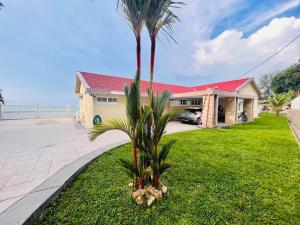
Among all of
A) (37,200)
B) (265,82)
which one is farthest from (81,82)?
(265,82)

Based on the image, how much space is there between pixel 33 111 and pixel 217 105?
1907cm

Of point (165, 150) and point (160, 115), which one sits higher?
point (160, 115)

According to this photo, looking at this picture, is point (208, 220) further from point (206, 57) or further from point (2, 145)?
point (206, 57)

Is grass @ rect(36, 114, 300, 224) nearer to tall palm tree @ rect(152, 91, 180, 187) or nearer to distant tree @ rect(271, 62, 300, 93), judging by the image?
tall palm tree @ rect(152, 91, 180, 187)

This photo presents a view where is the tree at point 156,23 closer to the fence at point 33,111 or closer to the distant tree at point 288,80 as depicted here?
the fence at point 33,111

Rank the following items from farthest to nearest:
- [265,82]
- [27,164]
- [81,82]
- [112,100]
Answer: [265,82]
[81,82]
[112,100]
[27,164]

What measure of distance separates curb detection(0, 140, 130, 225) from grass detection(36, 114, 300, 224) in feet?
0.44

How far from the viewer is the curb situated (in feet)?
6.41

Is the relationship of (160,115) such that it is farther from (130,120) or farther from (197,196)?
(197,196)

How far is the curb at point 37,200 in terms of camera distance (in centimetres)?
196

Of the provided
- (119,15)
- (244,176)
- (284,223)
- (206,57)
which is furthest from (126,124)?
(206,57)

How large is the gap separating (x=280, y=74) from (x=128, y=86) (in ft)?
189

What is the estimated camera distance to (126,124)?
2443 mm

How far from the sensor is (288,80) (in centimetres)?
4066
